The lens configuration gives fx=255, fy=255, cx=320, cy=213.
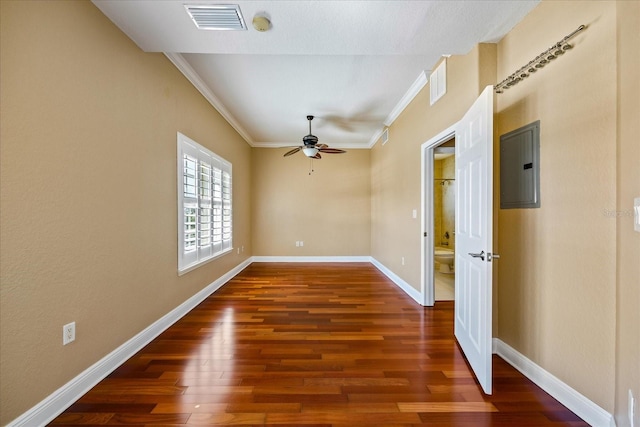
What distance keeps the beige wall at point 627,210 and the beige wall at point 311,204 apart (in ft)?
17.0

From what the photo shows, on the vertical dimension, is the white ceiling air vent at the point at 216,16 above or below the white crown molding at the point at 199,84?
below

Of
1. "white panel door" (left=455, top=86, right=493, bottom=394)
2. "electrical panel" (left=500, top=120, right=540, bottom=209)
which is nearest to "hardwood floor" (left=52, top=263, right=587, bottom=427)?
"white panel door" (left=455, top=86, right=493, bottom=394)

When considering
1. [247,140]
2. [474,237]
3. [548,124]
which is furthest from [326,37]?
[247,140]

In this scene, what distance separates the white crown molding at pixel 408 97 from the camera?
3.21 metres

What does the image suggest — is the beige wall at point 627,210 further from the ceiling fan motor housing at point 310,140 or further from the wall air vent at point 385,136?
the wall air vent at point 385,136

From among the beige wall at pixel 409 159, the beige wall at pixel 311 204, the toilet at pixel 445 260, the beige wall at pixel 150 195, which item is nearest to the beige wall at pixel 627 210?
the beige wall at pixel 150 195

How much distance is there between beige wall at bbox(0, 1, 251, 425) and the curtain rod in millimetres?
3053

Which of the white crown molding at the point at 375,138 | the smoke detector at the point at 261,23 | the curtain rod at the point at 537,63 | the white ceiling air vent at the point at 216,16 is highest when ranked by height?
the white crown molding at the point at 375,138

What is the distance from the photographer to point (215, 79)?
10.7ft

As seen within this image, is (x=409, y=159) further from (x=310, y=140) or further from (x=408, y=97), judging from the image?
(x=310, y=140)

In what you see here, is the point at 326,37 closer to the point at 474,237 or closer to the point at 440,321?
the point at 474,237

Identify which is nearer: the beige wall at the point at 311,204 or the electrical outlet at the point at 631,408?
the electrical outlet at the point at 631,408

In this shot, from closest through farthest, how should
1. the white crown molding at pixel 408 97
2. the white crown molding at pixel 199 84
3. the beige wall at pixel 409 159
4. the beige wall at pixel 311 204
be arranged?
the beige wall at pixel 409 159, the white crown molding at pixel 199 84, the white crown molding at pixel 408 97, the beige wall at pixel 311 204

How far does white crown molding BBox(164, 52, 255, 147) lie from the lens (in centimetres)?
274
